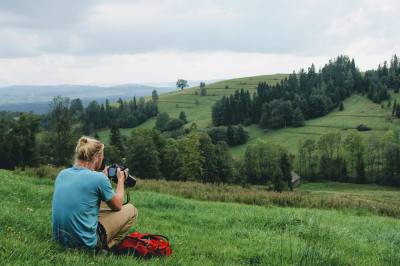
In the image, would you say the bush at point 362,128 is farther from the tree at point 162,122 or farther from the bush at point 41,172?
the bush at point 41,172

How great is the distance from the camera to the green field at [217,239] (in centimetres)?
652

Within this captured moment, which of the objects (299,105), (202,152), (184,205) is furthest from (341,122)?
(184,205)

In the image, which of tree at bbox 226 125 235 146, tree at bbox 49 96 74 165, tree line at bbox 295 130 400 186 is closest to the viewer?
tree at bbox 49 96 74 165

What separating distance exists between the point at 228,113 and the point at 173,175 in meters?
108

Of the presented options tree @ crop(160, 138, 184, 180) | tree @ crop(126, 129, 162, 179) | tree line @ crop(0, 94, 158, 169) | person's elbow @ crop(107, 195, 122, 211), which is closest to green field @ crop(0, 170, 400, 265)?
person's elbow @ crop(107, 195, 122, 211)

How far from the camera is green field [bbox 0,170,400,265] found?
6520 millimetres

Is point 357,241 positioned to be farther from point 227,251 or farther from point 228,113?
point 228,113

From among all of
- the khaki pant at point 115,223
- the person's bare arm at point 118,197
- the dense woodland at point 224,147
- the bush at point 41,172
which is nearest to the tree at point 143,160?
the dense woodland at point 224,147

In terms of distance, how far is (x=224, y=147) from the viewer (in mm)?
104562

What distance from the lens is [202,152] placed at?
87250mm

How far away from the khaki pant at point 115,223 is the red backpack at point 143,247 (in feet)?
0.79

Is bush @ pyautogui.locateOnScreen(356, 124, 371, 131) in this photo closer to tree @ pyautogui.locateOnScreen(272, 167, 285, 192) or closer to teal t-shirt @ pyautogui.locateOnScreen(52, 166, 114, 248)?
tree @ pyautogui.locateOnScreen(272, 167, 285, 192)

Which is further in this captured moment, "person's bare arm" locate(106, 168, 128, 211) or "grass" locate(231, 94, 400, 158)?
"grass" locate(231, 94, 400, 158)

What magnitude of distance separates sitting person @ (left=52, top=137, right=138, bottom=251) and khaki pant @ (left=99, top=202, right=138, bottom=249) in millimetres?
19
